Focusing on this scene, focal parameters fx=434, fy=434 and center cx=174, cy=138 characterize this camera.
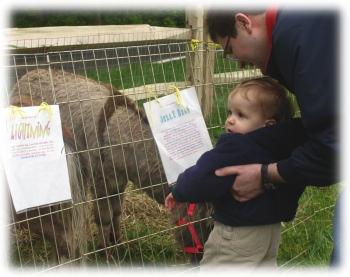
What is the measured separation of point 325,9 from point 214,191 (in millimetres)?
1218

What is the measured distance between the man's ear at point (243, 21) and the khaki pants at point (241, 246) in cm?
120

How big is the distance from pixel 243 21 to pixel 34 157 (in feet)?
5.27

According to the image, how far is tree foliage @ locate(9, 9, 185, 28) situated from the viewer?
17.7 meters

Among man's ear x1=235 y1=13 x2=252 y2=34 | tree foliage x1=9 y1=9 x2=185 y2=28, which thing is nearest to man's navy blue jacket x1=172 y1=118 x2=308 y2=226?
man's ear x1=235 y1=13 x2=252 y2=34

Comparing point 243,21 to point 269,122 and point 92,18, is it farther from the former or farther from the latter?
point 92,18

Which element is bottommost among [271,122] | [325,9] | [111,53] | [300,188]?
[300,188]

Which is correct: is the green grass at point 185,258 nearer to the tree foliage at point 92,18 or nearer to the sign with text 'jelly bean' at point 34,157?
the sign with text 'jelly bean' at point 34,157

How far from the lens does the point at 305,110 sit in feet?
7.26

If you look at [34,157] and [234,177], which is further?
[34,157]

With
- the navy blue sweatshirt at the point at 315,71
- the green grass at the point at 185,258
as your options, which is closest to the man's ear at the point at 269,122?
the navy blue sweatshirt at the point at 315,71

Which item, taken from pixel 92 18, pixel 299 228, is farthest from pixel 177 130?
pixel 92 18

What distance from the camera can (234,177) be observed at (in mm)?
2625

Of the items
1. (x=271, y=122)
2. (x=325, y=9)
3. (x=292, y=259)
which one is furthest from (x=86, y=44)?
(x=292, y=259)

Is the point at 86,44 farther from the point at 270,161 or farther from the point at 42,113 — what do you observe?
the point at 270,161
